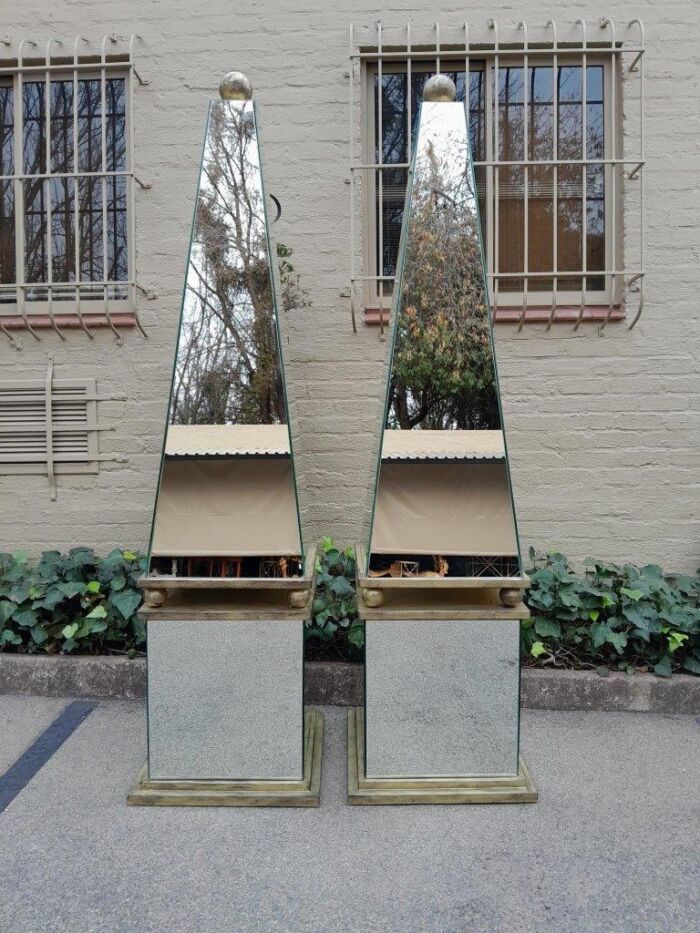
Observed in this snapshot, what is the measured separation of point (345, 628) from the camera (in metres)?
3.05

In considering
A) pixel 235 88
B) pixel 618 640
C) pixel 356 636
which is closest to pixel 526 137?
pixel 235 88

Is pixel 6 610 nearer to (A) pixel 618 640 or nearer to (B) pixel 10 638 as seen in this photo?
(B) pixel 10 638

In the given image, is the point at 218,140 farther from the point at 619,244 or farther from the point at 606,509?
the point at 606,509

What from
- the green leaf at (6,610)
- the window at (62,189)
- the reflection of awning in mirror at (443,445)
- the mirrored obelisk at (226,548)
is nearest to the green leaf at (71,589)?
the green leaf at (6,610)

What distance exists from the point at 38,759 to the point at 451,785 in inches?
61.5

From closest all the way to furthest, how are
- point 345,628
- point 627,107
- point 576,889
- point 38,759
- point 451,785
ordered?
point 576,889, point 451,785, point 38,759, point 345,628, point 627,107

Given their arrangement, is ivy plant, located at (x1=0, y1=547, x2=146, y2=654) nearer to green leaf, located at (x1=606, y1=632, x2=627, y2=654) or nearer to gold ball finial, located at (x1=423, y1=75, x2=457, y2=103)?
green leaf, located at (x1=606, y1=632, x2=627, y2=654)

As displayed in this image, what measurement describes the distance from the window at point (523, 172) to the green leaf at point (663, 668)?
1.84 metres

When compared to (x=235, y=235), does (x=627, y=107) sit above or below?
above

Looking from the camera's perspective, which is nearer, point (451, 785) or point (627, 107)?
point (451, 785)

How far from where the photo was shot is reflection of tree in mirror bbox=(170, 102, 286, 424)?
223cm

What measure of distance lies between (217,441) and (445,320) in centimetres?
88

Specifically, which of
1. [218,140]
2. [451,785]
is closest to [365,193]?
[218,140]

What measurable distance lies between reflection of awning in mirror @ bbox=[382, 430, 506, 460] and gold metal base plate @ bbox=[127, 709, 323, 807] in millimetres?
1166
